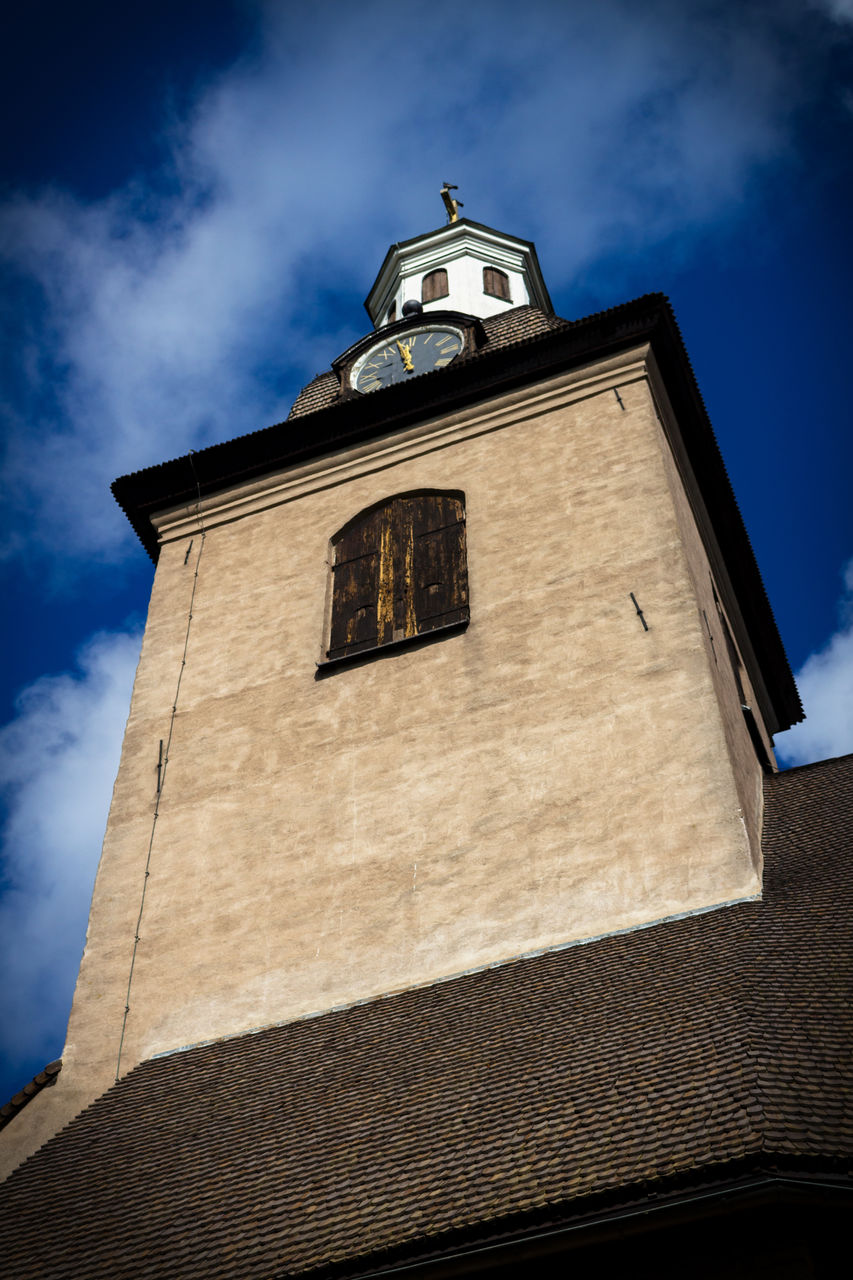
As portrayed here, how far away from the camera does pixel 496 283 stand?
23.2 metres

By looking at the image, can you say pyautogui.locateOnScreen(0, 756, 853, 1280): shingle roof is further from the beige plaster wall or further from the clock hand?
the clock hand

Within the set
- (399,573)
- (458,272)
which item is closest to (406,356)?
(399,573)

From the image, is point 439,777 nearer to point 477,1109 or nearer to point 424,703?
point 424,703

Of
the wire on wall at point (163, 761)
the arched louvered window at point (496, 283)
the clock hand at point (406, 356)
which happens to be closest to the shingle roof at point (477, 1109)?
the wire on wall at point (163, 761)

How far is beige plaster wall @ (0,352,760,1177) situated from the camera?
9461mm

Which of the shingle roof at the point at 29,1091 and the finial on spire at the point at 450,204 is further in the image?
the finial on spire at the point at 450,204

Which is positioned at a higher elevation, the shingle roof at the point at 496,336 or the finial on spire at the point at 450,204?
the finial on spire at the point at 450,204

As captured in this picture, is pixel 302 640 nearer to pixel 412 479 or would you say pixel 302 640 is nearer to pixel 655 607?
Result: pixel 412 479

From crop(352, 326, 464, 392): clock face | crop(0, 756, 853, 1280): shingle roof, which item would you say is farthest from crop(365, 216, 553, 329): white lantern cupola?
Result: crop(0, 756, 853, 1280): shingle roof

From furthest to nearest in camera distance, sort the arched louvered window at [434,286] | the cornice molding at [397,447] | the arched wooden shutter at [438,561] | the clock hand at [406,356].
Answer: the arched louvered window at [434,286] < the clock hand at [406,356] < the cornice molding at [397,447] < the arched wooden shutter at [438,561]

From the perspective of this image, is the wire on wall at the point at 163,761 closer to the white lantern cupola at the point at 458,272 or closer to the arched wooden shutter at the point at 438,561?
the arched wooden shutter at the point at 438,561

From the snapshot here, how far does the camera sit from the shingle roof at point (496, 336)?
53.0 ft

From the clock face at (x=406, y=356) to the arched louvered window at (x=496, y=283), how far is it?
570cm

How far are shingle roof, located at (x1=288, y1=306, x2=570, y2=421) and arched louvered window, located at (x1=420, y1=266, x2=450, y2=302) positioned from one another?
18.2ft
